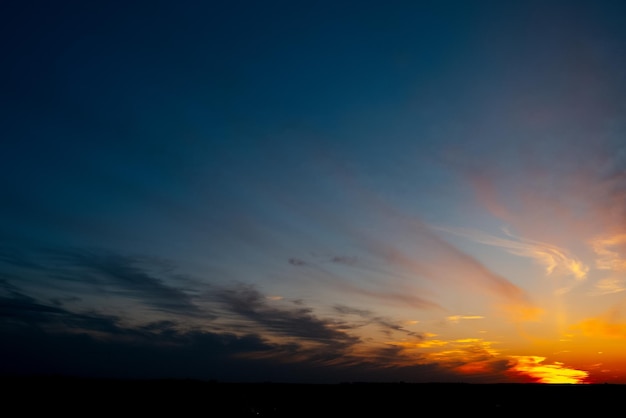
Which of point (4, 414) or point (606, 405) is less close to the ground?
point (606, 405)

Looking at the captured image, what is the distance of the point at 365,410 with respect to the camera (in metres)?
47.4

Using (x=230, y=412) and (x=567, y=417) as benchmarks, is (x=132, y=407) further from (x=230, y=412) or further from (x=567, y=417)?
(x=567, y=417)

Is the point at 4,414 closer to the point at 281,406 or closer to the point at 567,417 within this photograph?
the point at 281,406

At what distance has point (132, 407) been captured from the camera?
4125 cm

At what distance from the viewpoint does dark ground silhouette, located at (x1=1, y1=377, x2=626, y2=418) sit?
40.2 meters

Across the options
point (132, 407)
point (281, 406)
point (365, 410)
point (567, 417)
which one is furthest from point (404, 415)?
point (132, 407)

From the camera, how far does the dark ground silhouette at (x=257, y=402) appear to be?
1581 inches

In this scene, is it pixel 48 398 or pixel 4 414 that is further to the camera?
pixel 48 398

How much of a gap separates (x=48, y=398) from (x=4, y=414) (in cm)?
660

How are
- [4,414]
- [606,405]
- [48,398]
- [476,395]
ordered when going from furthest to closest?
[476,395] → [606,405] → [48,398] → [4,414]

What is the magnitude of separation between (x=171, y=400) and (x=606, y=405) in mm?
53660

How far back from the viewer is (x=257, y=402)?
154 feet

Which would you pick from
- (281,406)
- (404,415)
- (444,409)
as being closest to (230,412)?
(281,406)

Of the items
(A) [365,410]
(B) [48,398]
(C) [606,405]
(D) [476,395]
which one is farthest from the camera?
(D) [476,395]
